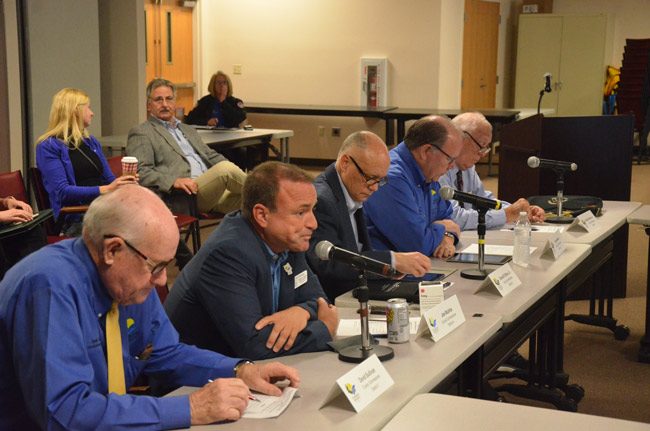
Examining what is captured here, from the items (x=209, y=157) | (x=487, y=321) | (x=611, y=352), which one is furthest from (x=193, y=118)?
(x=487, y=321)

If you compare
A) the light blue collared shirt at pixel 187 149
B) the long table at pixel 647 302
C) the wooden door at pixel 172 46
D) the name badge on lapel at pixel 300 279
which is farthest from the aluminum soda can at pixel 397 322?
the wooden door at pixel 172 46

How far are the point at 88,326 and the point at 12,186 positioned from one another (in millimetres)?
3109

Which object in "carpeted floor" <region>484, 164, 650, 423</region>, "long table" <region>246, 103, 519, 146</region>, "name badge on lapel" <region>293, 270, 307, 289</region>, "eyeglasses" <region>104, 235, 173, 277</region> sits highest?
"eyeglasses" <region>104, 235, 173, 277</region>

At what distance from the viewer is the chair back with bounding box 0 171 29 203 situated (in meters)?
4.72

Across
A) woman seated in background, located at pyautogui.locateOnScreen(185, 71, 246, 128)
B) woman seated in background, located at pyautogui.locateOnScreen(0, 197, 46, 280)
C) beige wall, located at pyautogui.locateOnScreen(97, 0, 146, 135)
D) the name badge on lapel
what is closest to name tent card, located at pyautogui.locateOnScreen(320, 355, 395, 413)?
the name badge on lapel

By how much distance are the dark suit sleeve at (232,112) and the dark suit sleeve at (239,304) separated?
7.03 m

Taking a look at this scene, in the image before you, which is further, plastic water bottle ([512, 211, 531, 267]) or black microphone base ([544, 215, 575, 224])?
black microphone base ([544, 215, 575, 224])

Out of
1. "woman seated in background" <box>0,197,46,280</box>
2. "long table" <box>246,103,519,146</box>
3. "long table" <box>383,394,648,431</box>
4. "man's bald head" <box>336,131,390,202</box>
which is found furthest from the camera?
"long table" <box>246,103,519,146</box>

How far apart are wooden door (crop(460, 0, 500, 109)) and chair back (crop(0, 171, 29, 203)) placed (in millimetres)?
8362

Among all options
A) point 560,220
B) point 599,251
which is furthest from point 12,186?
point 599,251

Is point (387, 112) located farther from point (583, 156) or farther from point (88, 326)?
point (88, 326)

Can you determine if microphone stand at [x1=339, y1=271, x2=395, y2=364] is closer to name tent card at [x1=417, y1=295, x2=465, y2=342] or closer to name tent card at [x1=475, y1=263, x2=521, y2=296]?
name tent card at [x1=417, y1=295, x2=465, y2=342]

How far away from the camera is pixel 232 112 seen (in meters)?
9.45

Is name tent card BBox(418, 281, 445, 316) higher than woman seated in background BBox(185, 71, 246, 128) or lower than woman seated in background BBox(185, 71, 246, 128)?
lower
